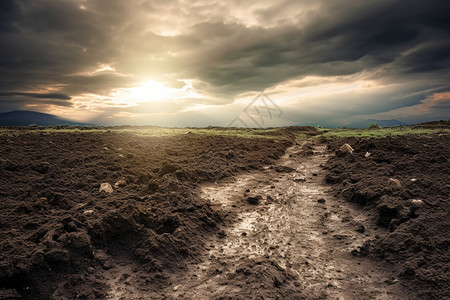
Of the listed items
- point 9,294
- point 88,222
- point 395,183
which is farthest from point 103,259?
point 395,183

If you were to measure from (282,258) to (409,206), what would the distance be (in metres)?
3.60

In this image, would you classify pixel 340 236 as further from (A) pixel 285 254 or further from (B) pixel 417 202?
(B) pixel 417 202

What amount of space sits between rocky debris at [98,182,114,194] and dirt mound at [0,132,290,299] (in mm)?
194

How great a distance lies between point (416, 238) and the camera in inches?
198

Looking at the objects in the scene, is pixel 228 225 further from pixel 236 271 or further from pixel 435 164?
pixel 435 164

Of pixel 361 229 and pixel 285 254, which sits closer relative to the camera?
pixel 285 254

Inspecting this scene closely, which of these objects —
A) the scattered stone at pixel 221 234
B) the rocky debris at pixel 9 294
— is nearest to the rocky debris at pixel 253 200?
the scattered stone at pixel 221 234

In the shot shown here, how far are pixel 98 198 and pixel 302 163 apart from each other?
1051 centimetres

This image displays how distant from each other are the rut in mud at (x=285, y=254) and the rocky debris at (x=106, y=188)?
2872 mm

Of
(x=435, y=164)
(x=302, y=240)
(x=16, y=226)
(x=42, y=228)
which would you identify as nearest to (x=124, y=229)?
(x=42, y=228)

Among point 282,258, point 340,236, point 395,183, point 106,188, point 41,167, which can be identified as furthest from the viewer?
point 41,167

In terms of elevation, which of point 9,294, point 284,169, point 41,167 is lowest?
point 9,294

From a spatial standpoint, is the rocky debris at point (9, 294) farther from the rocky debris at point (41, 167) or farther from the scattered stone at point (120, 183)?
the rocky debris at point (41, 167)

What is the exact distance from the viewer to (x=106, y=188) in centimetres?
751
